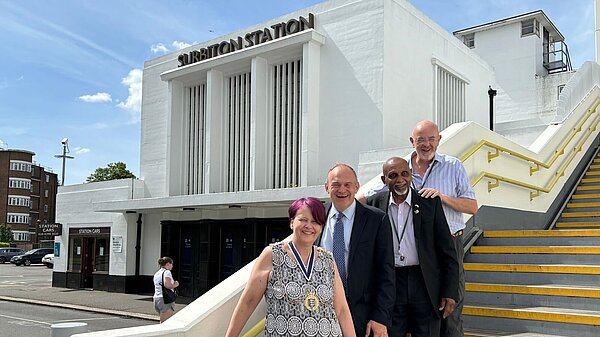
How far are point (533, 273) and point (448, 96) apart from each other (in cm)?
1322

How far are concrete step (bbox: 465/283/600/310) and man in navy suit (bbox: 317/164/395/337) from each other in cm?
264

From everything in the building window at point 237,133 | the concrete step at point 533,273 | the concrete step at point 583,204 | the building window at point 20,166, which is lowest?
the concrete step at point 533,273

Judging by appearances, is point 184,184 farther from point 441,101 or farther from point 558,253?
point 558,253

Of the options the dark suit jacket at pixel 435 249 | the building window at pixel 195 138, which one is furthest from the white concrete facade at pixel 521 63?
the dark suit jacket at pixel 435 249

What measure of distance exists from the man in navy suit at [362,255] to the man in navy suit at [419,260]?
26 cm

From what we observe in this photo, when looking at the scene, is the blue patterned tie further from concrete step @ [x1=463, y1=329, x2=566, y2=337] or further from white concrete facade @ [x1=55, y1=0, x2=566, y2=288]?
white concrete facade @ [x1=55, y1=0, x2=566, y2=288]

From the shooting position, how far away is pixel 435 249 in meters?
3.86

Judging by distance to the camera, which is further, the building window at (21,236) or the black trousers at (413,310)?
the building window at (21,236)

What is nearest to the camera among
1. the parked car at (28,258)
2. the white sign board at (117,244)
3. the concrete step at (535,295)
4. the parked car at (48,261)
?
the concrete step at (535,295)

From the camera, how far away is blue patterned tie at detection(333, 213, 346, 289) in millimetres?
3621

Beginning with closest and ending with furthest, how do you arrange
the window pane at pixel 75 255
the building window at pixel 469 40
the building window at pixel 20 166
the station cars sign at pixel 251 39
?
the station cars sign at pixel 251 39
the window pane at pixel 75 255
the building window at pixel 469 40
the building window at pixel 20 166

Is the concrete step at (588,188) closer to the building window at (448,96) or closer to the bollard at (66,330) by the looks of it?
the building window at (448,96)

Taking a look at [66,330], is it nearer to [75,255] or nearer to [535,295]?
[535,295]

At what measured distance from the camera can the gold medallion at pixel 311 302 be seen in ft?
10.4
